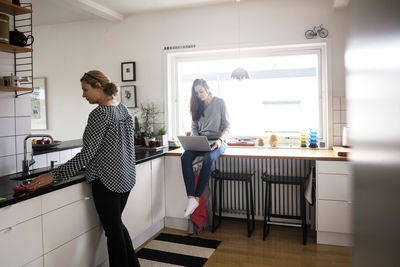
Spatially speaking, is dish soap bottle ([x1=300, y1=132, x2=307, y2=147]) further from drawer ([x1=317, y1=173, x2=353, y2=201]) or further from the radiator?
drawer ([x1=317, y1=173, x2=353, y2=201])

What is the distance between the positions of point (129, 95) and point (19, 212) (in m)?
2.69

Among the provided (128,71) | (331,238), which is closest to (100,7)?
(128,71)

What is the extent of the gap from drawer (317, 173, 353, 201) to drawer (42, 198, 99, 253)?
6.55 feet

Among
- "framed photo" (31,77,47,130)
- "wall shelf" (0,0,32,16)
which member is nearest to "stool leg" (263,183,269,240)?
"wall shelf" (0,0,32,16)

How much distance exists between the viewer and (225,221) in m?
3.65

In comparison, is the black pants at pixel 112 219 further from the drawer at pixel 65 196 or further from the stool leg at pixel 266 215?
the stool leg at pixel 266 215

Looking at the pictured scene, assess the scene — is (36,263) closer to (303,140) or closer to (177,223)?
(177,223)

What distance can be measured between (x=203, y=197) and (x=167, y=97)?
4.71 feet

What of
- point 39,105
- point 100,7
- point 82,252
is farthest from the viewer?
point 39,105

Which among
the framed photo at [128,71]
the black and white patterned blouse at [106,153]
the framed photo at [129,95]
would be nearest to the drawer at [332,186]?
the black and white patterned blouse at [106,153]

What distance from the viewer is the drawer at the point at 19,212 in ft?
5.24

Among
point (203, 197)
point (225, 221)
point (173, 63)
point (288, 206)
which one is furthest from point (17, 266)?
point (173, 63)

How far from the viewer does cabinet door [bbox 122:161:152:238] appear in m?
2.75

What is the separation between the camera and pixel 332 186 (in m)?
2.88
